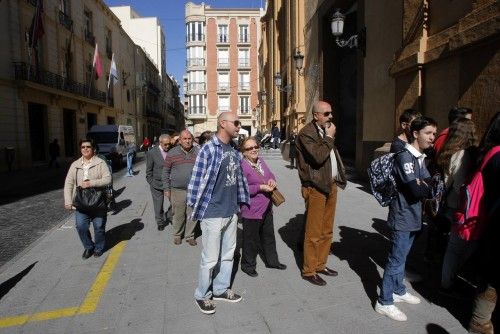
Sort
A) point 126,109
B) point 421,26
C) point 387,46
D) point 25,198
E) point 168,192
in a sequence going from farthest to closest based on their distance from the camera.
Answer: point 126,109
point 25,198
point 387,46
point 421,26
point 168,192

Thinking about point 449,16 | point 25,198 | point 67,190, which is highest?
point 449,16

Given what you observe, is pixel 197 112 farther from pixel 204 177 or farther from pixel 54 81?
pixel 204 177

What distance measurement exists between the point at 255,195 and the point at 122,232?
3239mm

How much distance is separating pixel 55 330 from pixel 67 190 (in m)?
2.14

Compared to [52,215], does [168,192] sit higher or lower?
higher

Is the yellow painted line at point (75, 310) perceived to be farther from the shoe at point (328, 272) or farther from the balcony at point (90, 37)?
the balcony at point (90, 37)

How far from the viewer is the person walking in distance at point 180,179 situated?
5.76 meters

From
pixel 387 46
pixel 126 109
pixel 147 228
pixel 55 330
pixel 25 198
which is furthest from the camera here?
pixel 126 109

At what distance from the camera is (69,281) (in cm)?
442

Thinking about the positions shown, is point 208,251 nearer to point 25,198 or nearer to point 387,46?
point 387,46

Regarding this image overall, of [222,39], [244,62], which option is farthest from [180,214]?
[222,39]

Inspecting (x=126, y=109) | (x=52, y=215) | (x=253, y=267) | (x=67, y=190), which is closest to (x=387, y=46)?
(x=253, y=267)

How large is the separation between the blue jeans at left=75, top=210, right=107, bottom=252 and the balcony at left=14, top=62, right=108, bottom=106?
17.9m

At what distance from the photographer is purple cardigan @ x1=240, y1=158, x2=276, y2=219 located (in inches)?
170
